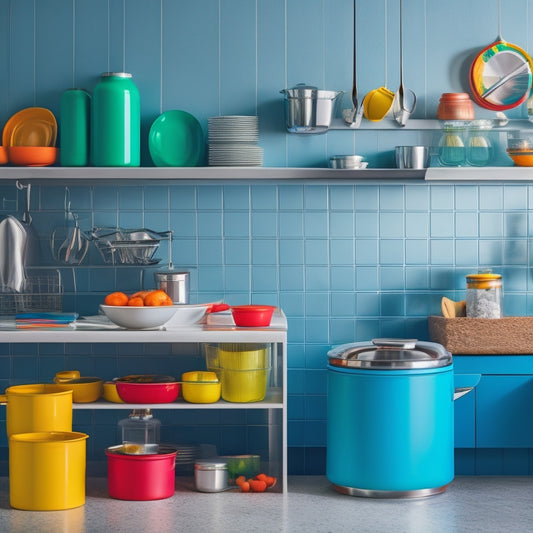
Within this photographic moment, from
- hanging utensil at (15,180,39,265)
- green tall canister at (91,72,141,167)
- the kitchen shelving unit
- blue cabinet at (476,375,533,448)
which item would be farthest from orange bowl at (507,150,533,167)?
hanging utensil at (15,180,39,265)

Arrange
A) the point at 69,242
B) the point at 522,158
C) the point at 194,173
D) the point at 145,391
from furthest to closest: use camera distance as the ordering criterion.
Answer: the point at 69,242 < the point at 522,158 < the point at 194,173 < the point at 145,391

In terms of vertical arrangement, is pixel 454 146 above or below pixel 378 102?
below

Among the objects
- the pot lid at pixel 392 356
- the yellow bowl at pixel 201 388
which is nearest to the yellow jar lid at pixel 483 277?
the pot lid at pixel 392 356

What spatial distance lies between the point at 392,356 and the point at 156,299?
1.02 metres

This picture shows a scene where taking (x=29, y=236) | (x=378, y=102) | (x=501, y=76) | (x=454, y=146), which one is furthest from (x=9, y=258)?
(x=501, y=76)

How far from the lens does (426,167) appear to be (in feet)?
13.8

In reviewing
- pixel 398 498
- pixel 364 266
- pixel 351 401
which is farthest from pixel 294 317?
pixel 398 498

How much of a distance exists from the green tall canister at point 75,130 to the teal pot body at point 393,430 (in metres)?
1.55

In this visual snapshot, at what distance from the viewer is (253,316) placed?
383 cm

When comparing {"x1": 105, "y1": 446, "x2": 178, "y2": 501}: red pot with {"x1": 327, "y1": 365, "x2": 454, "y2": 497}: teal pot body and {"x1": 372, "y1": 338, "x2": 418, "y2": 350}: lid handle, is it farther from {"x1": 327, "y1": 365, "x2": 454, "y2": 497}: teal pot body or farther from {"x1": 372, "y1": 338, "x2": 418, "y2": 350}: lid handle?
{"x1": 372, "y1": 338, "x2": 418, "y2": 350}: lid handle

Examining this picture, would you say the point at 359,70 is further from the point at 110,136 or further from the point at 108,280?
the point at 108,280

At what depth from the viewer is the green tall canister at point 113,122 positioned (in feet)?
13.4

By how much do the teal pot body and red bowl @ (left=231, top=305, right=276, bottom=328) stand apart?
39cm

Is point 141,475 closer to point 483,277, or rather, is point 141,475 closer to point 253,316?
point 253,316
